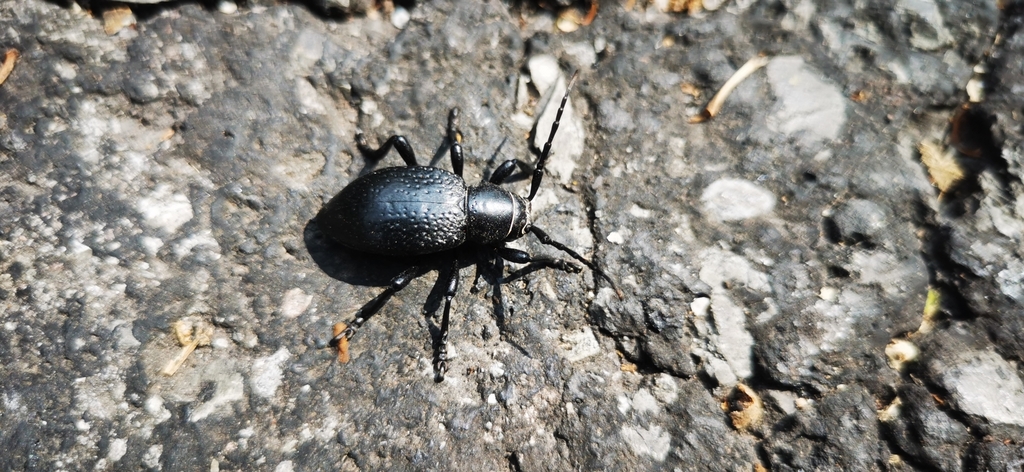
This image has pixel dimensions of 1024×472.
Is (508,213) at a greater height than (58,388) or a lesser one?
greater

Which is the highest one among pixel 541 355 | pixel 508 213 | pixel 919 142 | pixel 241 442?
pixel 919 142

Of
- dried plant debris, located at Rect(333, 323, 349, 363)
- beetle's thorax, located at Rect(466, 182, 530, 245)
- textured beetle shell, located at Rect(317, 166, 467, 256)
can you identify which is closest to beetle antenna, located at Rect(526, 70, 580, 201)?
beetle's thorax, located at Rect(466, 182, 530, 245)

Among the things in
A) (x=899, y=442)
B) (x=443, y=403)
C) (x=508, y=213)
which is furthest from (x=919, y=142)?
(x=443, y=403)

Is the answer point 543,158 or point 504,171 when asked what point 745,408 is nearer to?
point 543,158

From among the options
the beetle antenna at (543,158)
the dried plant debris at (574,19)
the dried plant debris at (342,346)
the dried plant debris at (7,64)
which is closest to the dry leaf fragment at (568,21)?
the dried plant debris at (574,19)

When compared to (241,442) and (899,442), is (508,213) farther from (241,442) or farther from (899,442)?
(899,442)

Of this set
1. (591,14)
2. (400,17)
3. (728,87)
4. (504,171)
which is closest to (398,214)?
(504,171)
